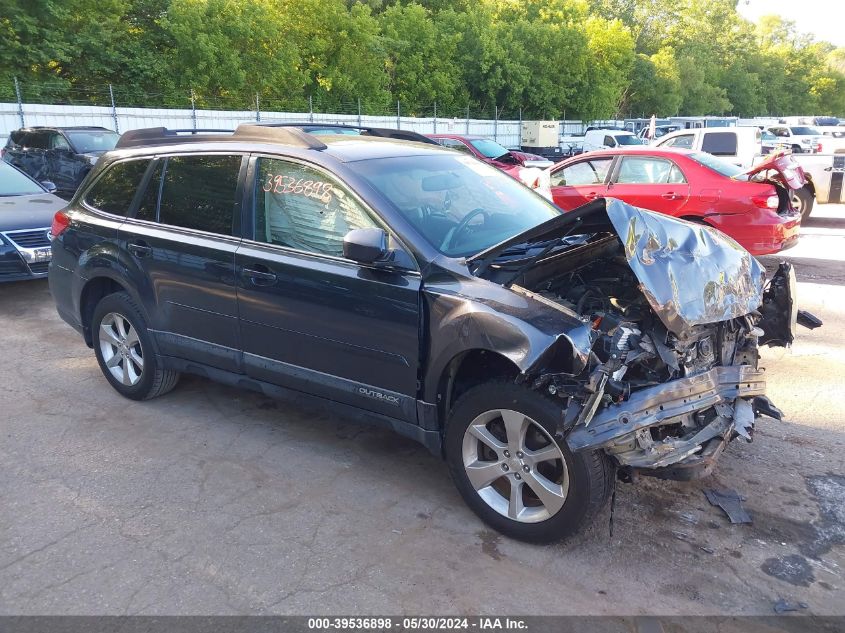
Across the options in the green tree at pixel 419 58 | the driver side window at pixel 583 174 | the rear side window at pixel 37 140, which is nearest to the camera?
the driver side window at pixel 583 174

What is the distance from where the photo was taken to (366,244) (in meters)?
3.36

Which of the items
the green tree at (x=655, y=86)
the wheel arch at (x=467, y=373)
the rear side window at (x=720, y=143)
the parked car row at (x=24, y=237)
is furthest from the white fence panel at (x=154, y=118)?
the green tree at (x=655, y=86)

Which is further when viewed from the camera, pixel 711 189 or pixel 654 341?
pixel 711 189

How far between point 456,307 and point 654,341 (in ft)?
3.03

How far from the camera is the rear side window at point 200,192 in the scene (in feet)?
13.9

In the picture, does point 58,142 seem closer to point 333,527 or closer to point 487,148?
point 487,148

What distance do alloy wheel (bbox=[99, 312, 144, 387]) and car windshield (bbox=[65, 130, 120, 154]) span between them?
456 inches

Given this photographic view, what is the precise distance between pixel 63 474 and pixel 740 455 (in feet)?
13.0

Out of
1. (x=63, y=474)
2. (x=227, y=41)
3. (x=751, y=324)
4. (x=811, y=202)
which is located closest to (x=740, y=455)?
(x=751, y=324)

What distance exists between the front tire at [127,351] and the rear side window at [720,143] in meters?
13.4

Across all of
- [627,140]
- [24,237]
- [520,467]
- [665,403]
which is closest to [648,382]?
[665,403]

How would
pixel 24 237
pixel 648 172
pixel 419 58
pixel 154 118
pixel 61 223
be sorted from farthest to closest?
pixel 419 58 < pixel 154 118 < pixel 648 172 < pixel 24 237 < pixel 61 223

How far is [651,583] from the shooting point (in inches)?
118

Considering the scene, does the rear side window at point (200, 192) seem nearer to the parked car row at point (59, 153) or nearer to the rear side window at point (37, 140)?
the parked car row at point (59, 153)
